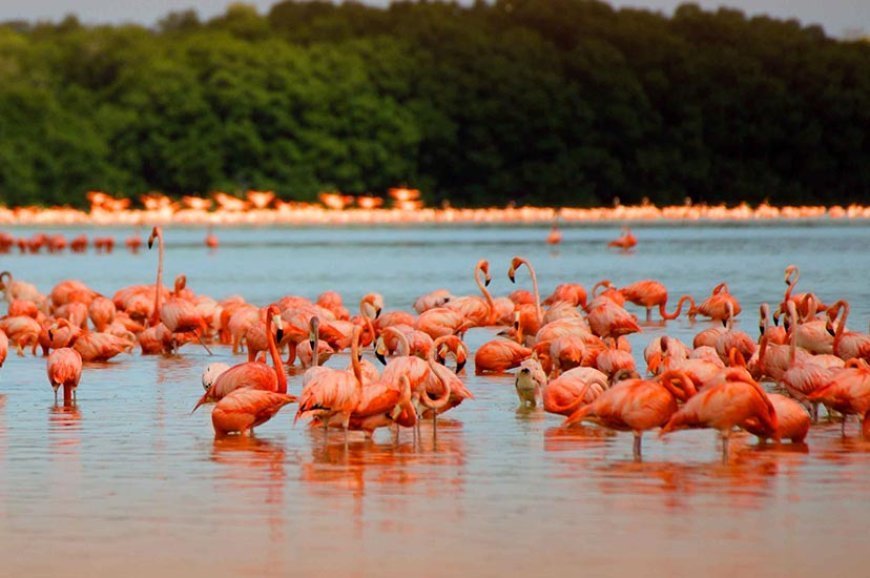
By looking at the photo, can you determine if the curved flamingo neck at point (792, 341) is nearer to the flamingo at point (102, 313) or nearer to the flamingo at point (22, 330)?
the flamingo at point (22, 330)

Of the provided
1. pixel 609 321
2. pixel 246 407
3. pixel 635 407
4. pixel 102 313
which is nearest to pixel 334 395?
pixel 246 407

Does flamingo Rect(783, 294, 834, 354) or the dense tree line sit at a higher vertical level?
the dense tree line

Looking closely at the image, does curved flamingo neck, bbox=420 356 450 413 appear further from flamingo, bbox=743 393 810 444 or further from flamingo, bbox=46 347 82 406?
flamingo, bbox=46 347 82 406

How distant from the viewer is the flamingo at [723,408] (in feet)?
33.5

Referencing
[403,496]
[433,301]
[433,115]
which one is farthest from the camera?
[433,115]

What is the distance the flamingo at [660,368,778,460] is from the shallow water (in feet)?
0.75

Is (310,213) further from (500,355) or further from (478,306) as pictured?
(500,355)

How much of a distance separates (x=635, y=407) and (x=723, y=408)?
0.49m

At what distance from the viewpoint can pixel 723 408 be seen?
402 inches

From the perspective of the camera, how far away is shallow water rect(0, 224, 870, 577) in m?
8.14

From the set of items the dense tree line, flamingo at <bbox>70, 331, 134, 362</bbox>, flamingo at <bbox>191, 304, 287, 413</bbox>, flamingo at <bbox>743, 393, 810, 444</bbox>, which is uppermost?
the dense tree line

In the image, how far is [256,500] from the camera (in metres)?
9.47

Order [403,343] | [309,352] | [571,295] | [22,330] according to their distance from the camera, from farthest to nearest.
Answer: [571,295], [22,330], [309,352], [403,343]

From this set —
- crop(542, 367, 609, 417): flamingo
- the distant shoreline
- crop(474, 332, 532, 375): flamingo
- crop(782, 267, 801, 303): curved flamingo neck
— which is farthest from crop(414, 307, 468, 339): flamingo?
the distant shoreline
